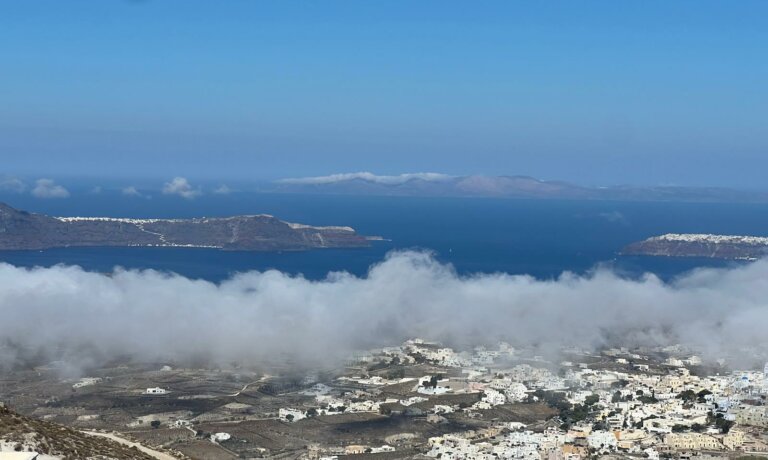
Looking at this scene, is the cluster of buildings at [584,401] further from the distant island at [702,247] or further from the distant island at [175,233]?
the distant island at [175,233]

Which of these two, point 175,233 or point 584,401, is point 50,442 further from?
point 175,233

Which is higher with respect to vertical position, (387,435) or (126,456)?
(126,456)

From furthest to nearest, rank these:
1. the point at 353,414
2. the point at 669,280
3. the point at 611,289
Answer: the point at 669,280, the point at 611,289, the point at 353,414

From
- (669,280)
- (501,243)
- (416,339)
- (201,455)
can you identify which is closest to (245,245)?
(501,243)

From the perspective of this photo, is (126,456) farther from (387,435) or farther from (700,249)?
(700,249)

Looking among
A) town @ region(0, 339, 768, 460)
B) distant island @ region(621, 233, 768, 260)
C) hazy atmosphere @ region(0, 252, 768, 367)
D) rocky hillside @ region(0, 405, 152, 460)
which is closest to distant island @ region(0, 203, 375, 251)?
distant island @ region(621, 233, 768, 260)

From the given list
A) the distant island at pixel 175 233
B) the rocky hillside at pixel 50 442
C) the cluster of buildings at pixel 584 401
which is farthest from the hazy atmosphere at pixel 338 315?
the distant island at pixel 175 233
